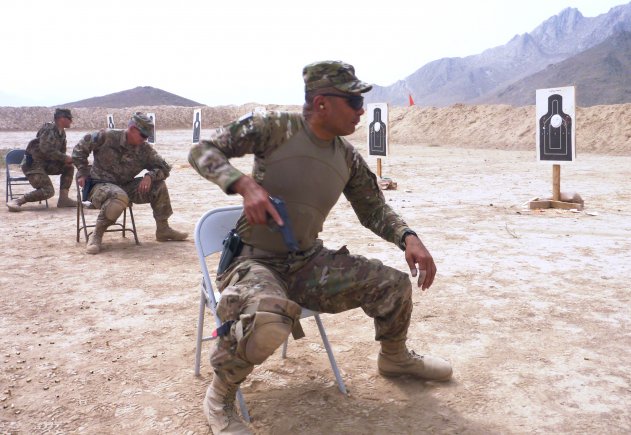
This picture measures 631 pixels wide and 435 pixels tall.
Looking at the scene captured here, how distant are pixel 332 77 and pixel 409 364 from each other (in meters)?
1.46

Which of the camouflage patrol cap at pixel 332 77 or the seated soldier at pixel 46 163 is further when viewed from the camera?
the seated soldier at pixel 46 163

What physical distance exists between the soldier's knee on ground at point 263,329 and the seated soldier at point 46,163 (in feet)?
24.5

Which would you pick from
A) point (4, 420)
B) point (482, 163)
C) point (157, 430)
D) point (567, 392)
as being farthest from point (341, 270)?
point (482, 163)

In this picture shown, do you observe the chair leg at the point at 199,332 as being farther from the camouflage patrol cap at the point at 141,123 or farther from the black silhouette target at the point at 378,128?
the black silhouette target at the point at 378,128

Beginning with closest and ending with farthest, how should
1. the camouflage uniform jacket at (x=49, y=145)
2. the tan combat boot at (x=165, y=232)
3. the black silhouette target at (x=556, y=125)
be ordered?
1. the tan combat boot at (x=165, y=232)
2. the black silhouette target at (x=556, y=125)
3. the camouflage uniform jacket at (x=49, y=145)

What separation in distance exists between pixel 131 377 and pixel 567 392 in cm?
223

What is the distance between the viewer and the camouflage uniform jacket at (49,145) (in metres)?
8.98

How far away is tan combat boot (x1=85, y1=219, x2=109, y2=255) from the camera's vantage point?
607 cm

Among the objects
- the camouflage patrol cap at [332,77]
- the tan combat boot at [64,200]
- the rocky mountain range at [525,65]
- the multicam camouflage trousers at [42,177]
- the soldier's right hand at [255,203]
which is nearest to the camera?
the soldier's right hand at [255,203]

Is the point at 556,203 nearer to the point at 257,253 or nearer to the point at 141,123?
the point at 141,123

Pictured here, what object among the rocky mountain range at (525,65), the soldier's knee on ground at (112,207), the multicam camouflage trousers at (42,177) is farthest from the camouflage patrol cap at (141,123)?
the rocky mountain range at (525,65)

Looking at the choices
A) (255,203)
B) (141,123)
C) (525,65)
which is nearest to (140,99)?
(525,65)

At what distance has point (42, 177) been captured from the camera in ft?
30.1

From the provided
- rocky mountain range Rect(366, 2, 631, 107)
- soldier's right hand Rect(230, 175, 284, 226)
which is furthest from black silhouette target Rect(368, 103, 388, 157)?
rocky mountain range Rect(366, 2, 631, 107)
